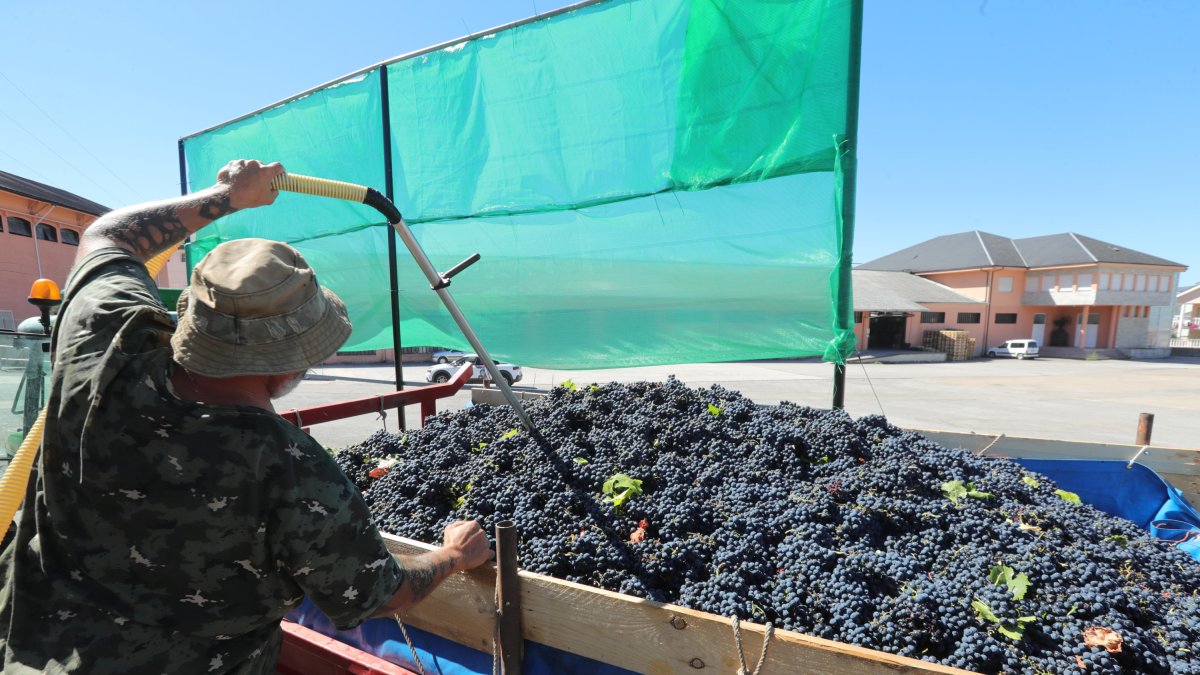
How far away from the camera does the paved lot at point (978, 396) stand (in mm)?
8570

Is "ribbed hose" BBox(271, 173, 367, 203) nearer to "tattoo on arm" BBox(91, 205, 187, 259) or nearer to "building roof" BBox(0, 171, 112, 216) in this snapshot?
"tattoo on arm" BBox(91, 205, 187, 259)

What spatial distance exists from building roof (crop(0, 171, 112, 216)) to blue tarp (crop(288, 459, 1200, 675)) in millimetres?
20606

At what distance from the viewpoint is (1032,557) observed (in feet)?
5.06

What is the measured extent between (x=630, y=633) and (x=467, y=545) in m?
0.45

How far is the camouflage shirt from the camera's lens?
0.95 meters

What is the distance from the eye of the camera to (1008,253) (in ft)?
108

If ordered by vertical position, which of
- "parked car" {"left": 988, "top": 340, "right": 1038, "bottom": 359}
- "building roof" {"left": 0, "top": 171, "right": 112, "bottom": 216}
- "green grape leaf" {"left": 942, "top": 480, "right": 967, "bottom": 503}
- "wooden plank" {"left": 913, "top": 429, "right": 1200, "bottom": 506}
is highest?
"building roof" {"left": 0, "top": 171, "right": 112, "bottom": 216}

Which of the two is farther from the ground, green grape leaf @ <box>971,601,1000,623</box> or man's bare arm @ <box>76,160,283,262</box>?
man's bare arm @ <box>76,160,283,262</box>

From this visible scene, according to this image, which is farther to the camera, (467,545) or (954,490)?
(954,490)

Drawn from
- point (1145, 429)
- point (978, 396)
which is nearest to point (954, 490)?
point (1145, 429)

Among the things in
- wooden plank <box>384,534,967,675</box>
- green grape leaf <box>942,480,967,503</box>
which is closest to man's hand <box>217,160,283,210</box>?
wooden plank <box>384,534,967,675</box>

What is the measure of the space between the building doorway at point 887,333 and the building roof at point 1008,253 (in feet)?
21.2

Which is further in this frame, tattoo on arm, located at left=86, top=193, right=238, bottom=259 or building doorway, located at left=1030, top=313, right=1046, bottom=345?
building doorway, located at left=1030, top=313, right=1046, bottom=345

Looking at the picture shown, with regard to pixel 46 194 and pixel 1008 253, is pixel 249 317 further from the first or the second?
pixel 1008 253
